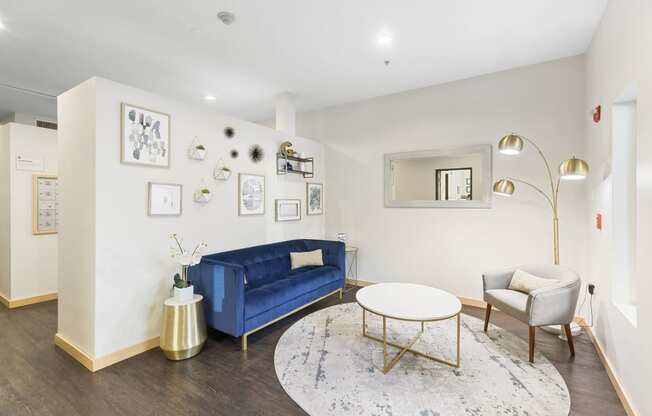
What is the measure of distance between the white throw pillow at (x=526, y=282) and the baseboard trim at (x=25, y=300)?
5.98 metres

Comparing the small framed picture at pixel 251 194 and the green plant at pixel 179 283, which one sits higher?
the small framed picture at pixel 251 194

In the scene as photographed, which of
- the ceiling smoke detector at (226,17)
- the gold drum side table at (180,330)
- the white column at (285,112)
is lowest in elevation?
the gold drum side table at (180,330)

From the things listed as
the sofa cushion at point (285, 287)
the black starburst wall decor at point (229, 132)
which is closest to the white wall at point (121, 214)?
the black starburst wall decor at point (229, 132)

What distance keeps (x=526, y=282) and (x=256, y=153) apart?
342 centimetres

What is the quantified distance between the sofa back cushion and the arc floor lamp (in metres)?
2.70

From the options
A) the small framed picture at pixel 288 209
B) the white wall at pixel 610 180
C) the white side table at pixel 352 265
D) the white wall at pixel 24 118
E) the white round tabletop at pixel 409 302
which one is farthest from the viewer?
the white wall at pixel 24 118

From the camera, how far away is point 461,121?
415 cm

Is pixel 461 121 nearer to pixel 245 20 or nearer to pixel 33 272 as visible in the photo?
pixel 245 20

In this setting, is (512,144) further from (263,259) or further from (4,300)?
(4,300)

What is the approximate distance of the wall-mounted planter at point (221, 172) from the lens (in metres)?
3.46

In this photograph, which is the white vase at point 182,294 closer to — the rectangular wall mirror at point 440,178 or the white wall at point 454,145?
the white wall at point 454,145

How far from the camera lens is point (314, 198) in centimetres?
518

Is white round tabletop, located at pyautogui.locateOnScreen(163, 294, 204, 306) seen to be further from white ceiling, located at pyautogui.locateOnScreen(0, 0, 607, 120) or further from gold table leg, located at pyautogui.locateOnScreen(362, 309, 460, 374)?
white ceiling, located at pyautogui.locateOnScreen(0, 0, 607, 120)

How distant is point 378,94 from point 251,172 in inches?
91.8
